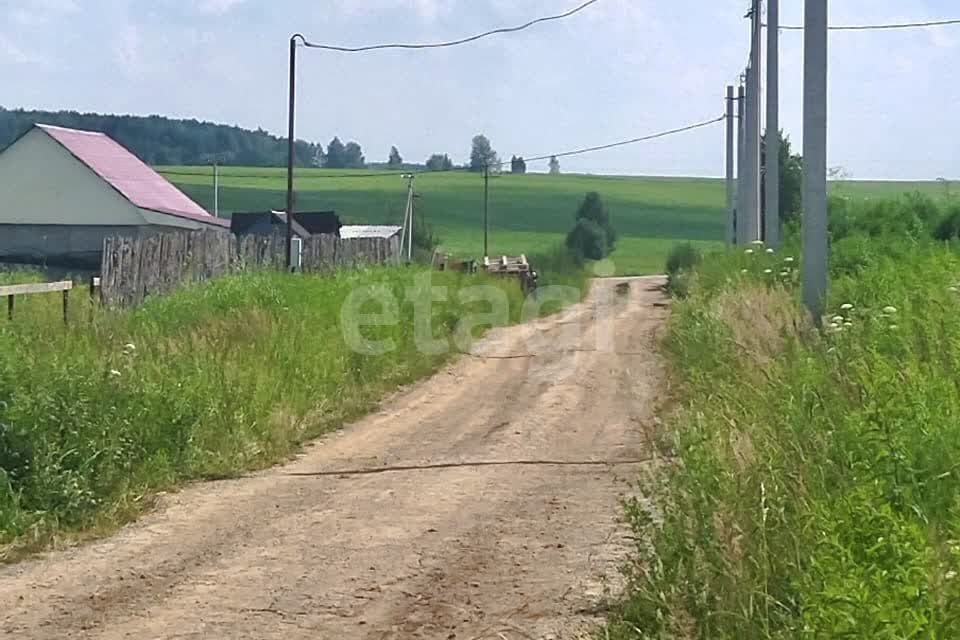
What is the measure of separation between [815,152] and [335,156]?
8033 cm

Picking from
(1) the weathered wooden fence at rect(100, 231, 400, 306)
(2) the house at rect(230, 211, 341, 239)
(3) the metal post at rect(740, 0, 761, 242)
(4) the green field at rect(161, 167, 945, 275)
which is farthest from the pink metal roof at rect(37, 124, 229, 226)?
(3) the metal post at rect(740, 0, 761, 242)

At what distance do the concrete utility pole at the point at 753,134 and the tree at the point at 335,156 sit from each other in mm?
61380

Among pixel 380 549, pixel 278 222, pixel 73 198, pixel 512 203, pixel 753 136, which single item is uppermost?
pixel 512 203

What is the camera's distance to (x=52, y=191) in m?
48.3

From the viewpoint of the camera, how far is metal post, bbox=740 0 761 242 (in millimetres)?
28297

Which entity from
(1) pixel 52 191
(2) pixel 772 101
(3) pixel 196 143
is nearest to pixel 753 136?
(2) pixel 772 101

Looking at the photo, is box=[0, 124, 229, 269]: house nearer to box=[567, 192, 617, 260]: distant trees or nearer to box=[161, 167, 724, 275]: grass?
box=[567, 192, 617, 260]: distant trees

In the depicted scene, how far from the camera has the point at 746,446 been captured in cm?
727

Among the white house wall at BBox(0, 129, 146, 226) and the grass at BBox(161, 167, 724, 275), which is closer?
the white house wall at BBox(0, 129, 146, 226)

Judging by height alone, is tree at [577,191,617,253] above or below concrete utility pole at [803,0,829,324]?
above

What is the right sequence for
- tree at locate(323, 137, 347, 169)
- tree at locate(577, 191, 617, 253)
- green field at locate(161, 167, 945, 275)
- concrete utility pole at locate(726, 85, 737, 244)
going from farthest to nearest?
tree at locate(323, 137, 347, 169) → green field at locate(161, 167, 945, 275) → tree at locate(577, 191, 617, 253) → concrete utility pole at locate(726, 85, 737, 244)

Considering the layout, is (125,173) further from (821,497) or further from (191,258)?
(821,497)

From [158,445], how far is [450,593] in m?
4.20

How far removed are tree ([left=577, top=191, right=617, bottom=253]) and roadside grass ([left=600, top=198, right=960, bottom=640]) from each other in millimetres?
51222
